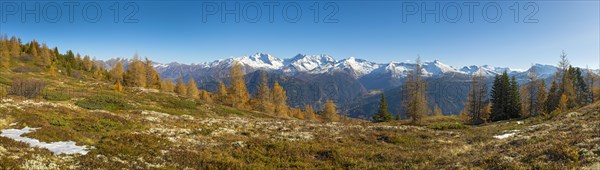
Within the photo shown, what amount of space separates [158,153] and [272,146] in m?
7.67

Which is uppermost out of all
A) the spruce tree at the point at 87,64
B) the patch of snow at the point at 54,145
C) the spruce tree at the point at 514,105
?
the spruce tree at the point at 87,64

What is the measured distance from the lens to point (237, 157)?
18.9 m

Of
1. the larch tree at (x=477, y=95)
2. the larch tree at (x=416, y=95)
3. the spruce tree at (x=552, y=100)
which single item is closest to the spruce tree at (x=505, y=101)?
the larch tree at (x=477, y=95)

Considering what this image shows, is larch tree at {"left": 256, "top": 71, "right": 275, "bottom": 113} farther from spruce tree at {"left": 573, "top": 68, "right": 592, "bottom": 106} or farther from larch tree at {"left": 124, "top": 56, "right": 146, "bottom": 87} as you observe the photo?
spruce tree at {"left": 573, "top": 68, "right": 592, "bottom": 106}

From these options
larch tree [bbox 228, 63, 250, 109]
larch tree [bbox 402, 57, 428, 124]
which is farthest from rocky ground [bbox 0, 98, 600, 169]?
larch tree [bbox 228, 63, 250, 109]

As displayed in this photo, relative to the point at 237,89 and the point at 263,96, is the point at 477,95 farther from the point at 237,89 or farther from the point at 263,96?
the point at 237,89

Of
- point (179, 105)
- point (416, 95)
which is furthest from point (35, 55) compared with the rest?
point (416, 95)

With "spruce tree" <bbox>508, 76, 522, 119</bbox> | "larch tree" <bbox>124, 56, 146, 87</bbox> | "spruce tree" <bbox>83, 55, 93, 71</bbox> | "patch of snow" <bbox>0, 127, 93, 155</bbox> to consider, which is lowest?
"spruce tree" <bbox>508, 76, 522, 119</bbox>

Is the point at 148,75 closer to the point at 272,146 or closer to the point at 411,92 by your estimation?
the point at 411,92

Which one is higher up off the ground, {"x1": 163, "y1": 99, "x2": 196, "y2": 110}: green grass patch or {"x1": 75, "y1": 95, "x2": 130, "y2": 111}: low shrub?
{"x1": 75, "y1": 95, "x2": 130, "y2": 111}: low shrub

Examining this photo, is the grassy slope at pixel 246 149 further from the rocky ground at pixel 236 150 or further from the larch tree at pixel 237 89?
the larch tree at pixel 237 89

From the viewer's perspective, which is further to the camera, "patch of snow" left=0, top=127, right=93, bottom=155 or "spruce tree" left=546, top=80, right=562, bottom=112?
"spruce tree" left=546, top=80, right=562, bottom=112

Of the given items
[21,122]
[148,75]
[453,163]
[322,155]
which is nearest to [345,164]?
[322,155]

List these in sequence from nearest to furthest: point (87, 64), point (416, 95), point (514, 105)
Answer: point (416, 95) < point (514, 105) < point (87, 64)
